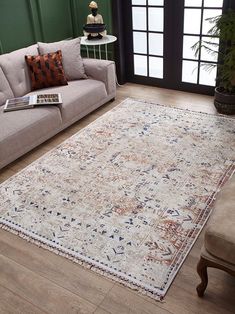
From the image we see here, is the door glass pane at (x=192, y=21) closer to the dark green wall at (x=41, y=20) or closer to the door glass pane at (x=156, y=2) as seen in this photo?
the door glass pane at (x=156, y=2)

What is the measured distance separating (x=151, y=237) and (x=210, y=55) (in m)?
2.57

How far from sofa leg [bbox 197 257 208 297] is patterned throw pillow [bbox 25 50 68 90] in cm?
254

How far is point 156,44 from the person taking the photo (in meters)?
4.24

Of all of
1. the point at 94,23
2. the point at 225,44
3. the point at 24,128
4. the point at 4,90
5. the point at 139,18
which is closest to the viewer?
the point at 24,128

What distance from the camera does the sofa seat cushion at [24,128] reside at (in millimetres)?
2842

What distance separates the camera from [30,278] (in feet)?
6.27

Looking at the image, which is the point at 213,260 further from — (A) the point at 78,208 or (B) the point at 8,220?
(B) the point at 8,220

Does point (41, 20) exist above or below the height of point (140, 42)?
above

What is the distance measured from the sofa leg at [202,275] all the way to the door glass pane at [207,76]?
2844mm

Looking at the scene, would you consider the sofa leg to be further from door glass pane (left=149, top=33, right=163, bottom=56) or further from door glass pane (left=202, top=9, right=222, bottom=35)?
door glass pane (left=149, top=33, right=163, bottom=56)

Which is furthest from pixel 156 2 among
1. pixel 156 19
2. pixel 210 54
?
pixel 210 54

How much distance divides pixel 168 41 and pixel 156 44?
19cm

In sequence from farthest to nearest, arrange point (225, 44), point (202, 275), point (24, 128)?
point (225, 44) < point (24, 128) < point (202, 275)

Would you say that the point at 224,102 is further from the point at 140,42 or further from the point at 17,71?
the point at 17,71
